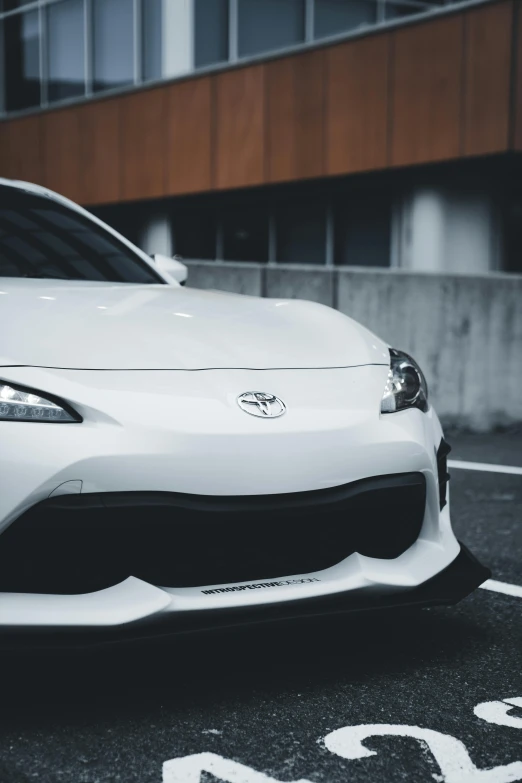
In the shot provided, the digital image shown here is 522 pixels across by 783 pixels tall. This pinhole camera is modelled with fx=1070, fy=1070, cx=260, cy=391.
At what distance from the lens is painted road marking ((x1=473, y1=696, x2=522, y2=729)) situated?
9.04 ft

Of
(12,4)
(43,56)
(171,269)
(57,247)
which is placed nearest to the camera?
(57,247)

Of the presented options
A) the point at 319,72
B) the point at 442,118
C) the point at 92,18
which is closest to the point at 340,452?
the point at 442,118

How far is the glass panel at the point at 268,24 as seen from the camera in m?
17.5

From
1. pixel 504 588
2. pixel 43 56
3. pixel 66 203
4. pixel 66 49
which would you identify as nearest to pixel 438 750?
pixel 504 588

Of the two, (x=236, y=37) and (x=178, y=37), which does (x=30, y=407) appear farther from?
(x=178, y=37)

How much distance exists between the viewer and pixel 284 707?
2.86 meters

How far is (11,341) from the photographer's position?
291 centimetres

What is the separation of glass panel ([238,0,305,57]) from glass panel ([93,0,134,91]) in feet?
8.28

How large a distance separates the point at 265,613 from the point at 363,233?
561 inches

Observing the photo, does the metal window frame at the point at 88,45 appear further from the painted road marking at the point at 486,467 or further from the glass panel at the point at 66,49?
the painted road marking at the point at 486,467

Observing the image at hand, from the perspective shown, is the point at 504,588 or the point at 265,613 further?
the point at 504,588

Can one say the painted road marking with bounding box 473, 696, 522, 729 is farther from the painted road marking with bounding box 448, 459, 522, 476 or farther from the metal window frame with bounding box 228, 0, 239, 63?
the metal window frame with bounding box 228, 0, 239, 63

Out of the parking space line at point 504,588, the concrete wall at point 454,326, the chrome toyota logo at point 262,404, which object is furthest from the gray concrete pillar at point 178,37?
the chrome toyota logo at point 262,404

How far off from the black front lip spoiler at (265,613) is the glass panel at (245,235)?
15219mm
